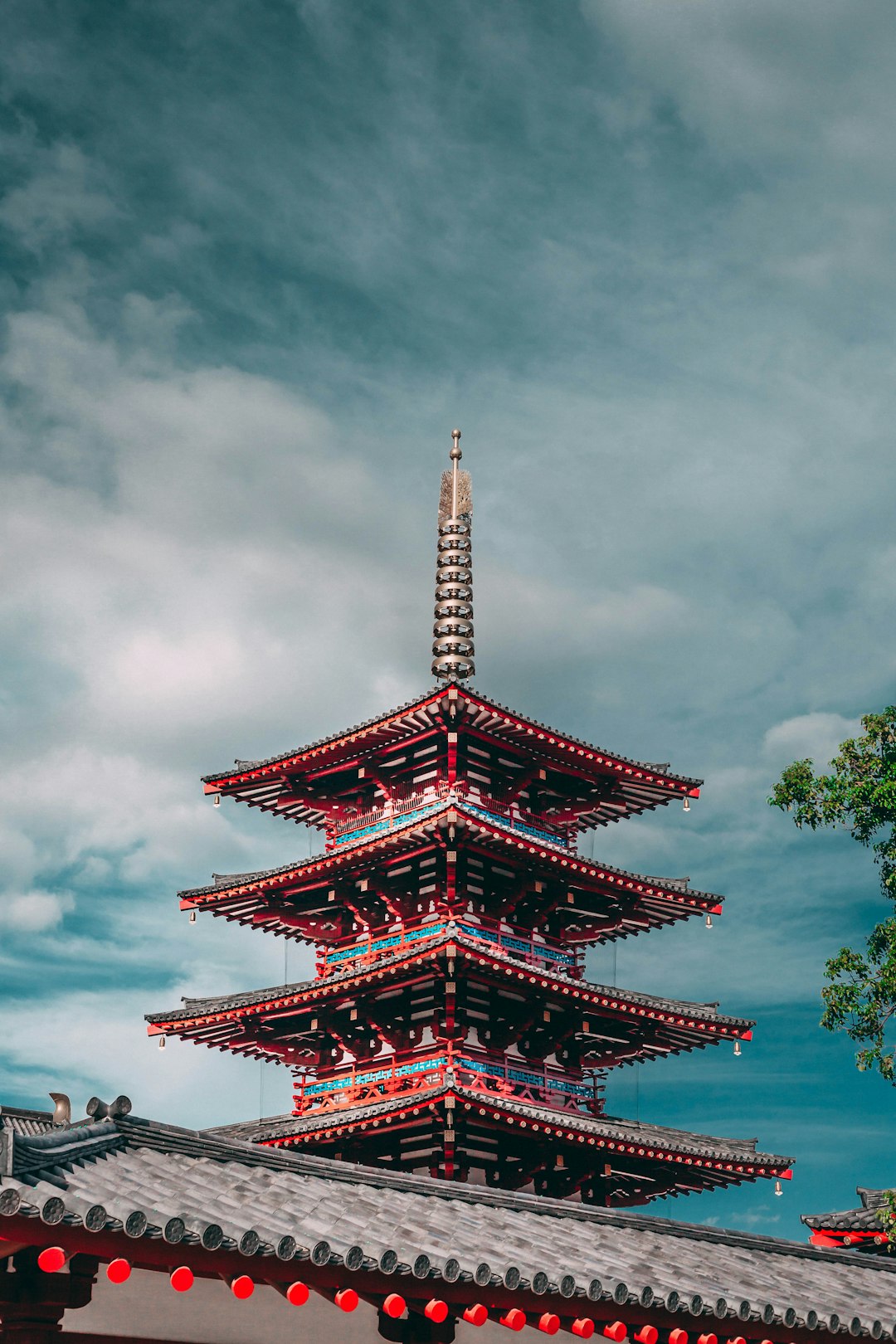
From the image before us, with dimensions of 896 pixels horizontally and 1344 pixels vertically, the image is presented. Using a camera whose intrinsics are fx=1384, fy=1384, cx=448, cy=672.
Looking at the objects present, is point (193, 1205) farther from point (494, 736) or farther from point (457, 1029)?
point (494, 736)

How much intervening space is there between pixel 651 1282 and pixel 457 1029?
15.8 meters

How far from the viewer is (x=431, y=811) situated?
3017 centimetres

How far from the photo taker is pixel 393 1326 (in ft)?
44.2

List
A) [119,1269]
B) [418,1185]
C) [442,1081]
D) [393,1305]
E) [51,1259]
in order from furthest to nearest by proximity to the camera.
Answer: [442,1081] → [418,1185] → [393,1305] → [119,1269] → [51,1259]

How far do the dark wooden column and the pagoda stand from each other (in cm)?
1583

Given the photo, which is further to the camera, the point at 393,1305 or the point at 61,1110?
the point at 61,1110

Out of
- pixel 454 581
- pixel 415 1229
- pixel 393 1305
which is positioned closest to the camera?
pixel 393 1305

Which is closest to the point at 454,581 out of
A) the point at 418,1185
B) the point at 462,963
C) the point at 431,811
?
the point at 431,811

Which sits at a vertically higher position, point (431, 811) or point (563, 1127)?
point (431, 811)

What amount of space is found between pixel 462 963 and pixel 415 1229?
15441 millimetres

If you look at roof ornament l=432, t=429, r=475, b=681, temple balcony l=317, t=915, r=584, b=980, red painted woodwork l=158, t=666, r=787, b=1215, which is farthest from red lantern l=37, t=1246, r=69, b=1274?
roof ornament l=432, t=429, r=475, b=681

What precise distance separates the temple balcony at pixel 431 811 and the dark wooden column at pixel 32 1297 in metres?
19.1

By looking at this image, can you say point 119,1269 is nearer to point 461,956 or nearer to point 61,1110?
point 61,1110

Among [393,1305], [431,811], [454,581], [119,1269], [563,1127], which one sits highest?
[454,581]
